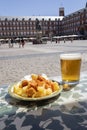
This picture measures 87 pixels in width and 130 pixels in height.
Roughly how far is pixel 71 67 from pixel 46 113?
646mm

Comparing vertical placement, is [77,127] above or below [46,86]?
below

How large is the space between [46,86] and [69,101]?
19cm

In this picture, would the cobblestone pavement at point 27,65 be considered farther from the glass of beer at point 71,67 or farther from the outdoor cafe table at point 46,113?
the outdoor cafe table at point 46,113

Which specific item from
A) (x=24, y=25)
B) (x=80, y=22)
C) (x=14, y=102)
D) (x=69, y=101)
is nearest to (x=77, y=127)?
(x=69, y=101)

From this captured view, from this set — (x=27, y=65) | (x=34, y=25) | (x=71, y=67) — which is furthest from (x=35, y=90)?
(x=34, y=25)

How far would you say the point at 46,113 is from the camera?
1338 mm

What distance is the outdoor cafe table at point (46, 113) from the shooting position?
121cm

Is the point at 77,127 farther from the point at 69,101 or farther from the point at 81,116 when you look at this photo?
the point at 69,101

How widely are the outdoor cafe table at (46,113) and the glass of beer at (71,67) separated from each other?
11.8 inches

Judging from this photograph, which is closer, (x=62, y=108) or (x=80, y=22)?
(x=62, y=108)

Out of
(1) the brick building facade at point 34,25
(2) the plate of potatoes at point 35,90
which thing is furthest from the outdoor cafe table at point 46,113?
(1) the brick building facade at point 34,25

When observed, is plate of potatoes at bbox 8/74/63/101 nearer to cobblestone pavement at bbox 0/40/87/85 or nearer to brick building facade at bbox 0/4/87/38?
cobblestone pavement at bbox 0/40/87/85

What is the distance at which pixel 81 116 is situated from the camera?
1.28 m

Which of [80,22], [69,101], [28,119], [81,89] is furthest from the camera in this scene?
[80,22]
